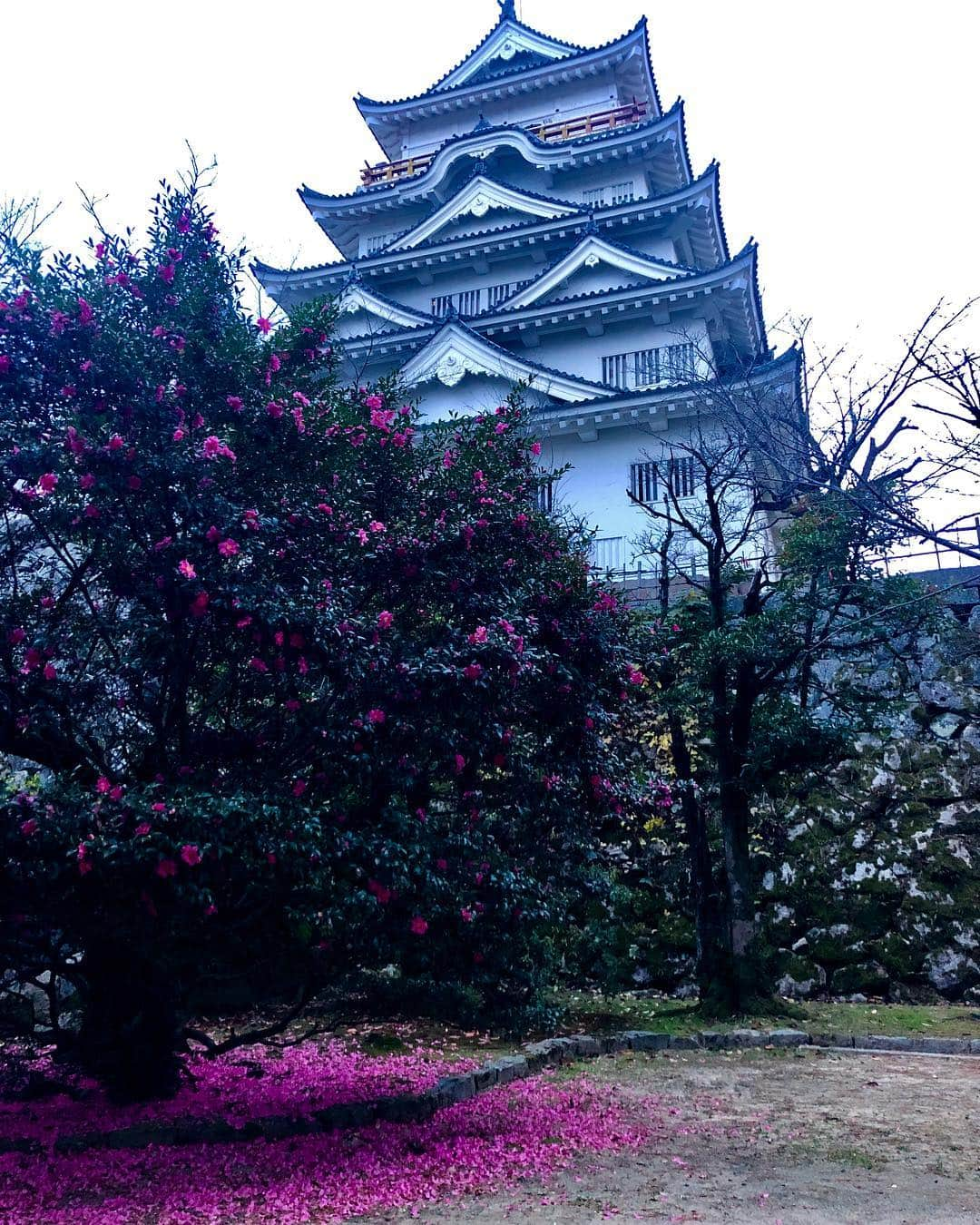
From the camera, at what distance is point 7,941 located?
6.06 meters

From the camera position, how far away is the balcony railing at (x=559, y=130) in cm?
2816

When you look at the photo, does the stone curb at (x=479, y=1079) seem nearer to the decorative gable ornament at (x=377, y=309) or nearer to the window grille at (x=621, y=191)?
the decorative gable ornament at (x=377, y=309)

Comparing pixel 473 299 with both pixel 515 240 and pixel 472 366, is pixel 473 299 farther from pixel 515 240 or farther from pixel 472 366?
pixel 472 366

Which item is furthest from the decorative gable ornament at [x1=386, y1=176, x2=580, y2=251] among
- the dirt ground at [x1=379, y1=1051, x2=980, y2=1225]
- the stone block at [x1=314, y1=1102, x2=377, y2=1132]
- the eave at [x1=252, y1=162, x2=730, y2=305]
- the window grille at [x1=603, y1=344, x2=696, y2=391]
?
the stone block at [x1=314, y1=1102, x2=377, y2=1132]

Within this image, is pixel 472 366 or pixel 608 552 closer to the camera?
pixel 608 552

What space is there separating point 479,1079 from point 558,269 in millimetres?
21384

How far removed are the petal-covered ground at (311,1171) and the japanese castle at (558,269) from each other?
1385 cm

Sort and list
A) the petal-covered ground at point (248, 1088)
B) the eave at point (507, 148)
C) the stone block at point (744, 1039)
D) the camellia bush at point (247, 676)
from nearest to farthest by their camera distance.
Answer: the camellia bush at point (247, 676), the petal-covered ground at point (248, 1088), the stone block at point (744, 1039), the eave at point (507, 148)

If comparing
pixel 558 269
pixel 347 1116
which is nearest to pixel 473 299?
pixel 558 269

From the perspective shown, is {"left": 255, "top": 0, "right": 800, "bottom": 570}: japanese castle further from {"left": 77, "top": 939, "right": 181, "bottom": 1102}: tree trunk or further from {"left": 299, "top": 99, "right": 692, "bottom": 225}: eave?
{"left": 77, "top": 939, "right": 181, "bottom": 1102}: tree trunk

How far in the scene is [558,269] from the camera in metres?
24.6

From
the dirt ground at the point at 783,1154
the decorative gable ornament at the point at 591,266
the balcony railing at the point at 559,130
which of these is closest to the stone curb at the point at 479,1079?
the dirt ground at the point at 783,1154

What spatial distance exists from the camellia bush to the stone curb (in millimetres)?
773

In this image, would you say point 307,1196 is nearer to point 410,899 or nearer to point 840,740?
point 410,899
